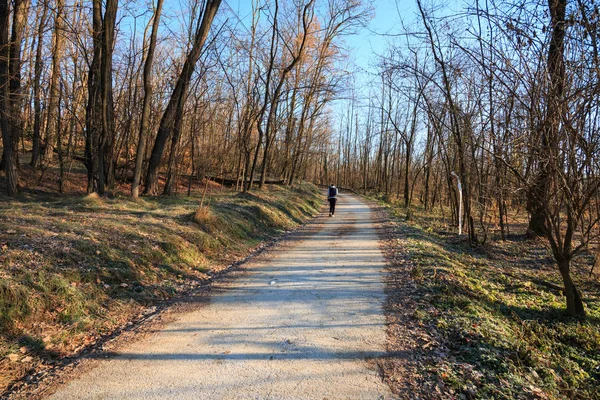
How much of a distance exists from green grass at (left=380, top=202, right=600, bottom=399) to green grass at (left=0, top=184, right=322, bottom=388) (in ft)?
13.8

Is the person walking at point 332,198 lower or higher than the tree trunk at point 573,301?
higher

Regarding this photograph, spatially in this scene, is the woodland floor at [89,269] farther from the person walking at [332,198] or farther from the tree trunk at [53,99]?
the person walking at [332,198]

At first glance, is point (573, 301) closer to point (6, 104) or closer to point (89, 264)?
point (89, 264)

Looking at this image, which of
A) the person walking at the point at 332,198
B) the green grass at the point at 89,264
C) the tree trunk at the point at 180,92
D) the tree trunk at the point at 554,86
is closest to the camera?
the green grass at the point at 89,264

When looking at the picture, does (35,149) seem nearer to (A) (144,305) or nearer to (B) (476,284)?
(A) (144,305)

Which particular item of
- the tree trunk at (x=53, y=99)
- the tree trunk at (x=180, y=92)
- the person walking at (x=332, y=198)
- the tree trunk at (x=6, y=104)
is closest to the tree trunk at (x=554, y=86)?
the tree trunk at (x=180, y=92)

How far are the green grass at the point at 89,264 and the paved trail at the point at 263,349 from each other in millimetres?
919

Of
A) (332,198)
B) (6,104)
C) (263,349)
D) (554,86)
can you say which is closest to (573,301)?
(554,86)

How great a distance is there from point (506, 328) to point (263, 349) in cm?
356

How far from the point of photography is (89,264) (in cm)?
559

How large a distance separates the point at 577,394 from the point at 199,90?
60.4 ft

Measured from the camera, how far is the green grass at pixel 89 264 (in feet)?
13.3

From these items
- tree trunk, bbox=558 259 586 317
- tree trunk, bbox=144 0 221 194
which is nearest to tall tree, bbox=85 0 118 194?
tree trunk, bbox=144 0 221 194

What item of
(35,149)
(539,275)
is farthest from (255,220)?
(35,149)
